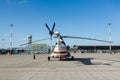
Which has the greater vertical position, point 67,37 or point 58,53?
point 67,37

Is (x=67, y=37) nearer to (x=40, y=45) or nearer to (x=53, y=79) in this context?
(x=53, y=79)

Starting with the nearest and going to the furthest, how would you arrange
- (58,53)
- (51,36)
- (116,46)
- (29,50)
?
(58,53), (51,36), (29,50), (116,46)

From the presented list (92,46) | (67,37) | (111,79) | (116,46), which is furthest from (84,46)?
(111,79)

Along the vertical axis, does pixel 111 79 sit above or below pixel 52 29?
below

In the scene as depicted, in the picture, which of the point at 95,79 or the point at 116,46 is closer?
the point at 95,79

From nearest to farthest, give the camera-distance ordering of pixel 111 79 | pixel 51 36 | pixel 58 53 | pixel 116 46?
pixel 111 79, pixel 58 53, pixel 51 36, pixel 116 46

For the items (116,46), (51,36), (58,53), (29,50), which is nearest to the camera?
(58,53)

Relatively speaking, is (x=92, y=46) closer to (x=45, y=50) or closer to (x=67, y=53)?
(x=45, y=50)

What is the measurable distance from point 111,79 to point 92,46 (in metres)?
159

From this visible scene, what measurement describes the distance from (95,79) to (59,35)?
1000 inches

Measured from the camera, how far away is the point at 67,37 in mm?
44156

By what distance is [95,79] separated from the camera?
15.9m

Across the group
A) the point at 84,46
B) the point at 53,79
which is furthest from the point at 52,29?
the point at 84,46

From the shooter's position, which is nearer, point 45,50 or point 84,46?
point 45,50
